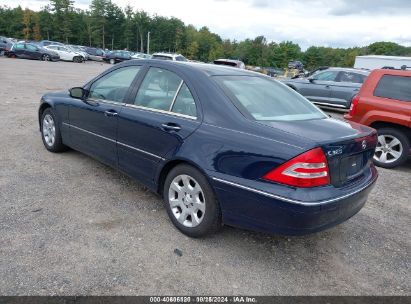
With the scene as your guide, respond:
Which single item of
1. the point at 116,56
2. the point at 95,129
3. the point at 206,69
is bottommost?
the point at 95,129

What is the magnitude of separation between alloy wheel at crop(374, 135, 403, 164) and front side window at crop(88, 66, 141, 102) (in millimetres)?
4582

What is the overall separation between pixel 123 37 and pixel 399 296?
9712 centimetres

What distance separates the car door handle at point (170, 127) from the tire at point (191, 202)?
13.9 inches

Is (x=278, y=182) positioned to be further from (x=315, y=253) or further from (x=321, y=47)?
(x=321, y=47)

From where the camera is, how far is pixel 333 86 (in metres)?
11.9

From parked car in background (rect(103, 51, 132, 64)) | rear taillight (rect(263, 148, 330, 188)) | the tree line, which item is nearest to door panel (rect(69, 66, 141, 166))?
rear taillight (rect(263, 148, 330, 188))

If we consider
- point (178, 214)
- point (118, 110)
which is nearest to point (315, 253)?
point (178, 214)

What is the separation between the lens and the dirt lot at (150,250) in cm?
274

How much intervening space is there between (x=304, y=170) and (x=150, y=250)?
1.51 m

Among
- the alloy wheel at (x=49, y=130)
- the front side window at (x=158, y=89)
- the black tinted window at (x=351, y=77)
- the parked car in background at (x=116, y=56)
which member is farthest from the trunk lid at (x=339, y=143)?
the parked car in background at (x=116, y=56)

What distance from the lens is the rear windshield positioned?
3254mm

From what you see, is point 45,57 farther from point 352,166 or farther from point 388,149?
point 352,166

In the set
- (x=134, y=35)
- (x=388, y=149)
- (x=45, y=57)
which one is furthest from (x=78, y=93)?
(x=134, y=35)

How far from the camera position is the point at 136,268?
2893mm
